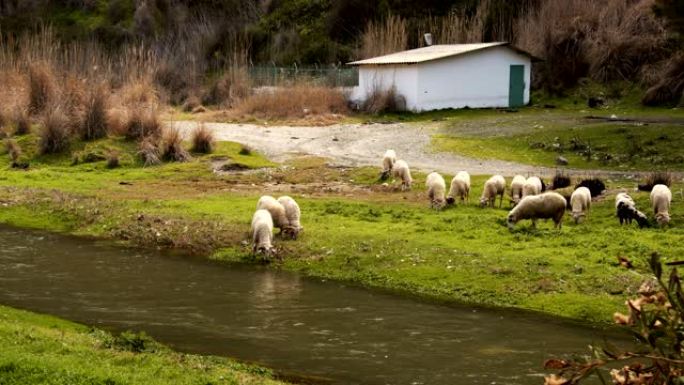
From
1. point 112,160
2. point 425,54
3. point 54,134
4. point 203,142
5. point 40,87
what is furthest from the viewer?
point 425,54

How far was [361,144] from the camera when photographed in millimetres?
39781

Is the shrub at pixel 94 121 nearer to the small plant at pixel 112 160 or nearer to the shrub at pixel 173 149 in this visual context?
the small plant at pixel 112 160

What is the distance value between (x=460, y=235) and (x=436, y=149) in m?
15.8

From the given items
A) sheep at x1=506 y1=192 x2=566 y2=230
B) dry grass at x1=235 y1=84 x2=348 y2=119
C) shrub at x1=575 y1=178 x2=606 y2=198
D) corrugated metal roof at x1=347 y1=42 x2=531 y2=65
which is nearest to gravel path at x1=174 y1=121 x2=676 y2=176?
dry grass at x1=235 y1=84 x2=348 y2=119

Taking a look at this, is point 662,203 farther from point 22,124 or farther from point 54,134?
point 22,124

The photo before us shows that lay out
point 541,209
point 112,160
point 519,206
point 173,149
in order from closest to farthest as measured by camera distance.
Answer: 1. point 541,209
2. point 519,206
3. point 112,160
4. point 173,149

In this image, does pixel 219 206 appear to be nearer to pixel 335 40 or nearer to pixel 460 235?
pixel 460 235

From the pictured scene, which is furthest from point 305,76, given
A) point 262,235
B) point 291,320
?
point 291,320

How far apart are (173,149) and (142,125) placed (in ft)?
7.02

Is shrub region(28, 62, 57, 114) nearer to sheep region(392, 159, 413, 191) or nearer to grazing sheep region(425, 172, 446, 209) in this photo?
sheep region(392, 159, 413, 191)

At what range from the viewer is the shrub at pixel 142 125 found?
123 feet

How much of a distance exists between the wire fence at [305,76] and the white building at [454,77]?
100.0 inches

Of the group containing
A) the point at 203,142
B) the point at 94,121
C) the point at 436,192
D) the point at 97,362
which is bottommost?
the point at 97,362

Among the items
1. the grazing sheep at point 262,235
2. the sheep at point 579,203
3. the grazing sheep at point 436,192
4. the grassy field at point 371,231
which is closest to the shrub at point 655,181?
the grassy field at point 371,231
